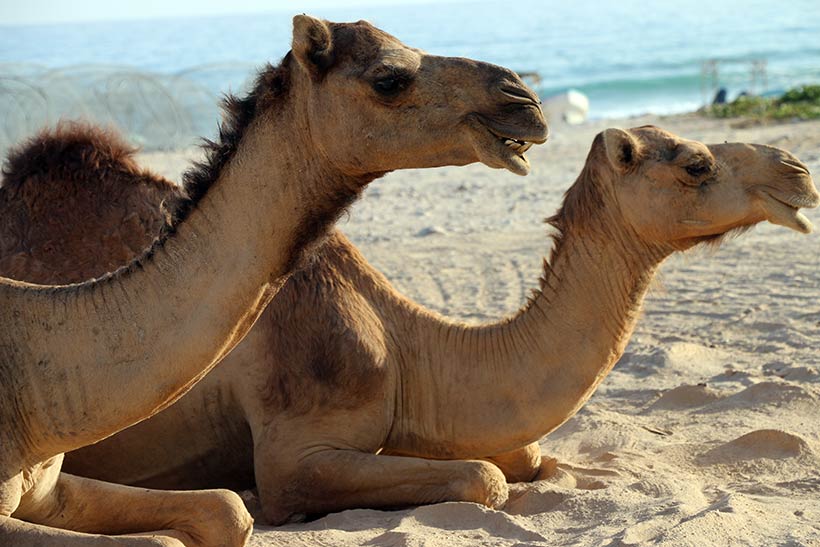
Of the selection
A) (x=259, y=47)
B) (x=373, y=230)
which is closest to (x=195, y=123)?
(x=373, y=230)

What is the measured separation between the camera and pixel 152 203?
5.83 metres

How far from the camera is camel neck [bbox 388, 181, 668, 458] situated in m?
5.36

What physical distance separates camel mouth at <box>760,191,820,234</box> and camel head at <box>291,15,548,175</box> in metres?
2.09

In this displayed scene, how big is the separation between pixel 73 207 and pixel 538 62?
61.8m

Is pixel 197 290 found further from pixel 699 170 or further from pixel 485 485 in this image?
pixel 699 170

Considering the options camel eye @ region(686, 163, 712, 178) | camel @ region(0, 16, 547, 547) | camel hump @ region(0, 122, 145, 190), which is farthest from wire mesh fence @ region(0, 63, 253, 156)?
camel @ region(0, 16, 547, 547)

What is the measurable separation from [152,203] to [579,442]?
8.26ft

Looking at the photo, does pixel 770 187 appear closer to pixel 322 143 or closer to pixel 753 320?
pixel 322 143

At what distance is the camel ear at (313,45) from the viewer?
351 centimetres

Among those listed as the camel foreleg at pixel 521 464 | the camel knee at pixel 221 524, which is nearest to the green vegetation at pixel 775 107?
the camel foreleg at pixel 521 464

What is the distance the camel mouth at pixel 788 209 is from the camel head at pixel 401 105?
6.87ft

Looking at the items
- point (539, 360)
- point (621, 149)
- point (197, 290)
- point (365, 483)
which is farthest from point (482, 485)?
point (197, 290)

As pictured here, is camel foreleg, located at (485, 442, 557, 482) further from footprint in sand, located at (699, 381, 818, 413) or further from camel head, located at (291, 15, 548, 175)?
camel head, located at (291, 15, 548, 175)

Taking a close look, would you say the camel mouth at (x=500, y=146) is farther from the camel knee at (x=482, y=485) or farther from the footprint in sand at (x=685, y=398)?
the footprint in sand at (x=685, y=398)
